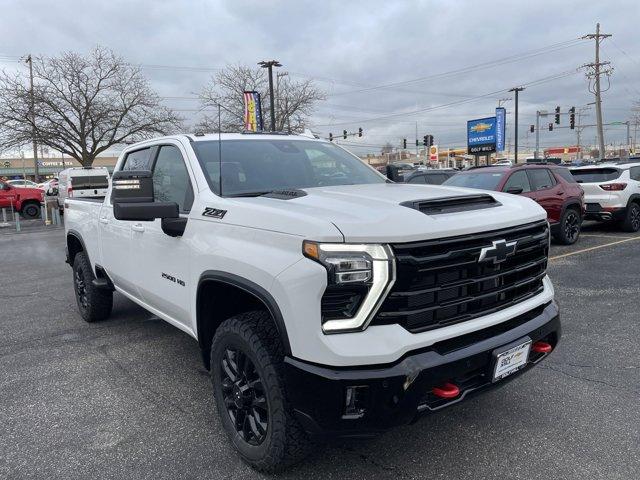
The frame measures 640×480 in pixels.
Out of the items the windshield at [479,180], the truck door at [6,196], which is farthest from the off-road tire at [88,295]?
the truck door at [6,196]

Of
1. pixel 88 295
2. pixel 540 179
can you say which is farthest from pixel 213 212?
pixel 540 179

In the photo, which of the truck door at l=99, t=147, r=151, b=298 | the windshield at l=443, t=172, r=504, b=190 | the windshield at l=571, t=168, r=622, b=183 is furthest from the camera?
the windshield at l=571, t=168, r=622, b=183

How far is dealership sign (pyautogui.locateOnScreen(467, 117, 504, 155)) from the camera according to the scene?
108 ft

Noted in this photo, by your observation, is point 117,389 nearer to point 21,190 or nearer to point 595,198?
point 595,198

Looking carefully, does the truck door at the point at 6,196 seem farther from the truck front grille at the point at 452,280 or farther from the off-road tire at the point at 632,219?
the truck front grille at the point at 452,280

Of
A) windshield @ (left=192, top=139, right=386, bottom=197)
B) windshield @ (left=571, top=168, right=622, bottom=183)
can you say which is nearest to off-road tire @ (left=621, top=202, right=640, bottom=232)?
windshield @ (left=571, top=168, right=622, bottom=183)

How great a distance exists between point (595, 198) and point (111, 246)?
36.2 feet

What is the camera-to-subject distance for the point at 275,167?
3.60 metres

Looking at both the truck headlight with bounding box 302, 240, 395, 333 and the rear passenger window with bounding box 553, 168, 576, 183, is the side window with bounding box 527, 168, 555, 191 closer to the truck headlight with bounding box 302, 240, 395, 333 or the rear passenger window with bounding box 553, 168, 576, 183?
the rear passenger window with bounding box 553, 168, 576, 183

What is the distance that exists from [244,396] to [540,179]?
29.5 feet

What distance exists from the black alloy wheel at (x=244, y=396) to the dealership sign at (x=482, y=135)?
32974 millimetres

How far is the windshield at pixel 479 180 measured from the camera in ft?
30.3

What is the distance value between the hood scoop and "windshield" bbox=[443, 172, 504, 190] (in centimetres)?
660

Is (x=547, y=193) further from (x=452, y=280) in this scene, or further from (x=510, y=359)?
(x=452, y=280)
